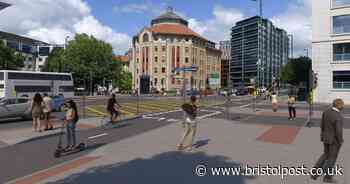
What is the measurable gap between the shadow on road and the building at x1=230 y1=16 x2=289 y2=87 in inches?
3732

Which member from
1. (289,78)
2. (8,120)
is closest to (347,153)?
(8,120)

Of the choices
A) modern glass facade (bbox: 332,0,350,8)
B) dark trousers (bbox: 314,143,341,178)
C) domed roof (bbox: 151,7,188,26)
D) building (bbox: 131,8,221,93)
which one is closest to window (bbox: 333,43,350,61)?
modern glass facade (bbox: 332,0,350,8)

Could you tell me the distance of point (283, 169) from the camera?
847cm

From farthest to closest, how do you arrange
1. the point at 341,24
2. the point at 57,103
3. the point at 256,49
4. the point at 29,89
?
the point at 256,49 < the point at 341,24 < the point at 29,89 < the point at 57,103

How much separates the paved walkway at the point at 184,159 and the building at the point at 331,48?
1234 inches

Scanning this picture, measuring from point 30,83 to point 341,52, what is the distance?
113ft

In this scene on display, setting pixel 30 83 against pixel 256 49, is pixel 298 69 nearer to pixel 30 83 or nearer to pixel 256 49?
pixel 256 49

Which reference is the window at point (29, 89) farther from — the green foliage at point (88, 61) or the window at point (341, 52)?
the green foliage at point (88, 61)

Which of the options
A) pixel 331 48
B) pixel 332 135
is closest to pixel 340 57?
pixel 331 48

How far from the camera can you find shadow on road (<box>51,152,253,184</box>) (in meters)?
7.45

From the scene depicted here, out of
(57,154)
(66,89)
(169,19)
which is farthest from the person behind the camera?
(169,19)

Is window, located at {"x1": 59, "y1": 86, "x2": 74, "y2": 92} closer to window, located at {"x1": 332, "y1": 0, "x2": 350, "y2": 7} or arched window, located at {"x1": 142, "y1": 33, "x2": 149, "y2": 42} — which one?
window, located at {"x1": 332, "y1": 0, "x2": 350, "y2": 7}

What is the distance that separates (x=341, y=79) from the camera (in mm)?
43250

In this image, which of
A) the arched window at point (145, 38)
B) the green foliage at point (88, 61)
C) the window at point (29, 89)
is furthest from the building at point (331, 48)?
the arched window at point (145, 38)
